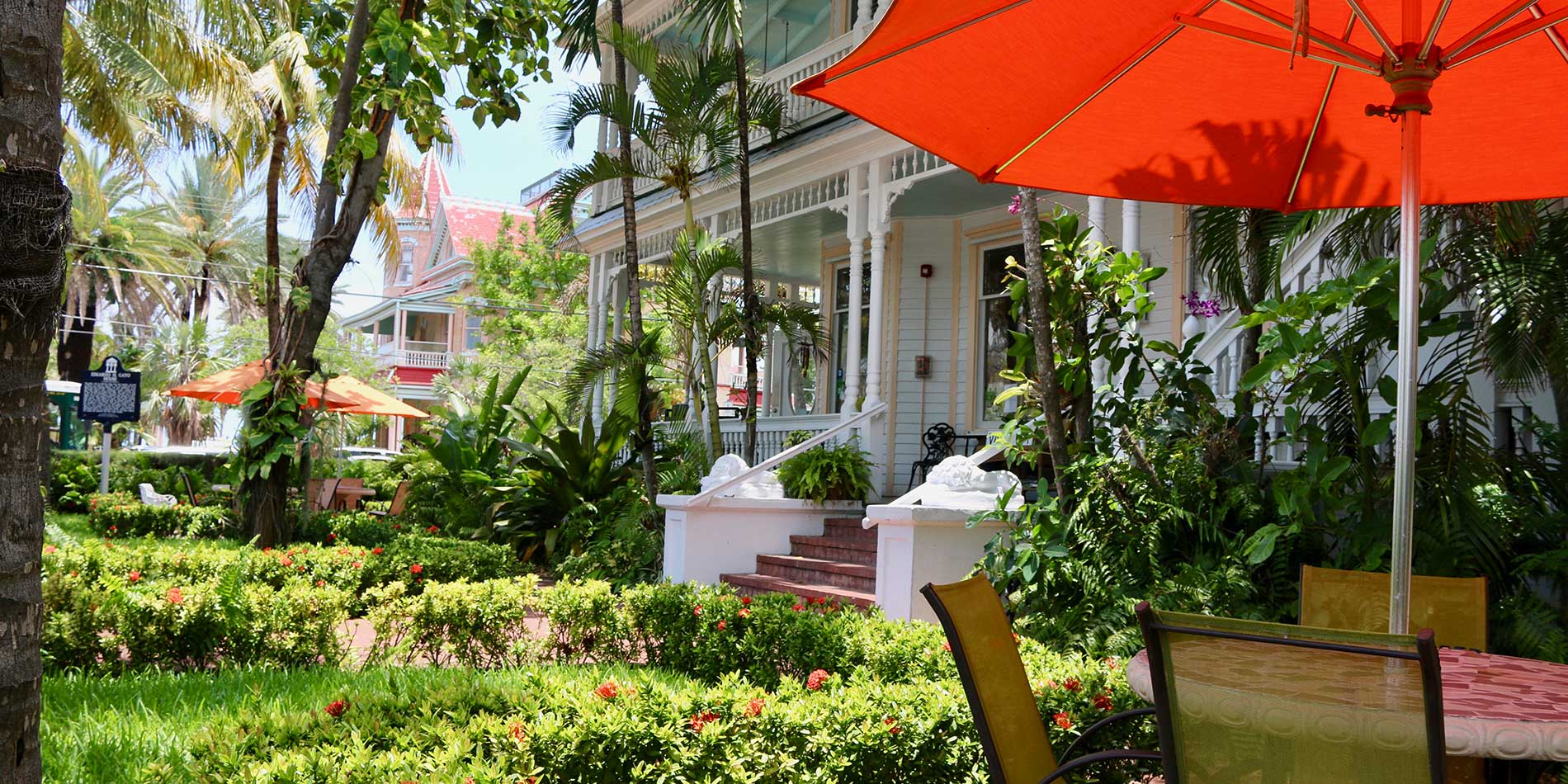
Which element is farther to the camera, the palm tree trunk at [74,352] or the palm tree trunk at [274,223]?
the palm tree trunk at [74,352]

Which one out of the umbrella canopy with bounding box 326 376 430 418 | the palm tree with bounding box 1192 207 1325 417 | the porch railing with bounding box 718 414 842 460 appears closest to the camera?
the palm tree with bounding box 1192 207 1325 417

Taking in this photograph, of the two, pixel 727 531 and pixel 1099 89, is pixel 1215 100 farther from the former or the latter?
pixel 727 531

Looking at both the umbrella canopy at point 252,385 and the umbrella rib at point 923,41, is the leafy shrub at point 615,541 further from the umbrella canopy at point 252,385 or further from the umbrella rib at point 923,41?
the umbrella rib at point 923,41

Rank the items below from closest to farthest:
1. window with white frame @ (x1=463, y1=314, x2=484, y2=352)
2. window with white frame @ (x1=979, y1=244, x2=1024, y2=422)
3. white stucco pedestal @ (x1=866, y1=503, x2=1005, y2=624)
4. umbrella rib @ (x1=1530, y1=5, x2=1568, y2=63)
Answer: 1. umbrella rib @ (x1=1530, y1=5, x2=1568, y2=63)
2. white stucco pedestal @ (x1=866, y1=503, x2=1005, y2=624)
3. window with white frame @ (x1=979, y1=244, x2=1024, y2=422)
4. window with white frame @ (x1=463, y1=314, x2=484, y2=352)

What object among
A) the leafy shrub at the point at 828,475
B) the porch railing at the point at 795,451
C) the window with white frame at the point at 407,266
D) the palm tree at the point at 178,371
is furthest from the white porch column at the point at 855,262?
the window with white frame at the point at 407,266

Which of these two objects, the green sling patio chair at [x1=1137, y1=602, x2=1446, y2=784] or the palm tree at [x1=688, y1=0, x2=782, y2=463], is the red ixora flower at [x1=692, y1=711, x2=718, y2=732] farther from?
the palm tree at [x1=688, y1=0, x2=782, y2=463]

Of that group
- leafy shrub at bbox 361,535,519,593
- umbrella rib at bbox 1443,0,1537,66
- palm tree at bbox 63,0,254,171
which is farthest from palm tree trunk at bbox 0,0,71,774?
palm tree at bbox 63,0,254,171

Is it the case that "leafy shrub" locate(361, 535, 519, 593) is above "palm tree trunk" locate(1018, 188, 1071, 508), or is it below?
Answer: below

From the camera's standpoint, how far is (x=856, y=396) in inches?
457

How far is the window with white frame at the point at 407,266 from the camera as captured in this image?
53.6 meters

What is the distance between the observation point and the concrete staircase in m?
9.27

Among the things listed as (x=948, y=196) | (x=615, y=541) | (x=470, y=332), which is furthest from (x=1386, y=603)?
(x=470, y=332)

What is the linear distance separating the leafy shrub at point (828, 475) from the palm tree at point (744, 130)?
1.21 metres

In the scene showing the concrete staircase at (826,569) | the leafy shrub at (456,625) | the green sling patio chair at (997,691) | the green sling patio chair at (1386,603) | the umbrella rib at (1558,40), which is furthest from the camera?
the concrete staircase at (826,569)
